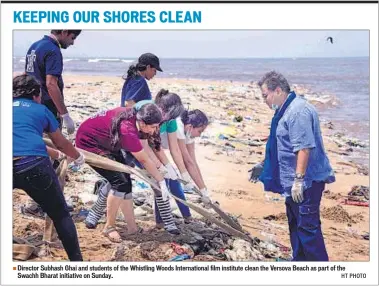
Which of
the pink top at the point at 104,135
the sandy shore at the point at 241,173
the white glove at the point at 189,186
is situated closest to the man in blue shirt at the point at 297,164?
the sandy shore at the point at 241,173

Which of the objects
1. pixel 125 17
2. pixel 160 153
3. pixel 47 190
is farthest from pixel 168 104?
pixel 47 190

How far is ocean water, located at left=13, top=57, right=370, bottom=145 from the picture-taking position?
568 cm

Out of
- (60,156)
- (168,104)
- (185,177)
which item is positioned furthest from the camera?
(185,177)

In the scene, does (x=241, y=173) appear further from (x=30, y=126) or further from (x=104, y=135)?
(x=30, y=126)

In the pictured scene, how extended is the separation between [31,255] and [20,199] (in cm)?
56

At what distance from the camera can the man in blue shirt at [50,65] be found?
545 centimetres

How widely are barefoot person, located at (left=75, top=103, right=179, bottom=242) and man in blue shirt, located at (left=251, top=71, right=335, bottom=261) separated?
0.94 meters

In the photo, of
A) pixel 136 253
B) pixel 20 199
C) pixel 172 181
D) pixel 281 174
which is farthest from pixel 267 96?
pixel 20 199

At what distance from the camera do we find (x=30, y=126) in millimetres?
5168

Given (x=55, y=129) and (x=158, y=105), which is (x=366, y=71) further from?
(x=55, y=129)

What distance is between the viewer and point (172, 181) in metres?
5.74

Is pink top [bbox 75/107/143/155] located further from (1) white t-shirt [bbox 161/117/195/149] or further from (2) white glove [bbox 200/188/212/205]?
(2) white glove [bbox 200/188/212/205]

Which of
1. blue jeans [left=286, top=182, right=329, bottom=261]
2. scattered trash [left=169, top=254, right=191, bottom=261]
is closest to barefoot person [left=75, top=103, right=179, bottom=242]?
scattered trash [left=169, top=254, right=191, bottom=261]

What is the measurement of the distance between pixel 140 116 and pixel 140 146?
0.25m
